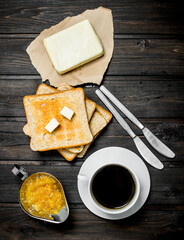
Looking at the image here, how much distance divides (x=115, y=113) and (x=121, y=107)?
45mm

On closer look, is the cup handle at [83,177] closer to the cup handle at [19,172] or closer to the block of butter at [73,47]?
the cup handle at [19,172]

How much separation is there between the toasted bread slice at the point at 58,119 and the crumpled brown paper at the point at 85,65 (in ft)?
0.34

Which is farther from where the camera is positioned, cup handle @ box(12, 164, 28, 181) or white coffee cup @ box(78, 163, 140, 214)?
cup handle @ box(12, 164, 28, 181)

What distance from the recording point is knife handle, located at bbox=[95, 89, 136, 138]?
1276 mm

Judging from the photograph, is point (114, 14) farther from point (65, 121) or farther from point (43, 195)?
point (43, 195)

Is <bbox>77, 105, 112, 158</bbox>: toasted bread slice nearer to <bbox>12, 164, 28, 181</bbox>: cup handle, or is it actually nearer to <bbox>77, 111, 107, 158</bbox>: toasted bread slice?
<bbox>77, 111, 107, 158</bbox>: toasted bread slice

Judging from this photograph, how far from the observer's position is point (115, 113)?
50.8 inches

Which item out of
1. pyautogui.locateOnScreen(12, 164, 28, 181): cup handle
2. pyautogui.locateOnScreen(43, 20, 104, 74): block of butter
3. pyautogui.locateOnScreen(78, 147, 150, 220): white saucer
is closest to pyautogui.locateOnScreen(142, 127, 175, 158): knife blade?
pyautogui.locateOnScreen(78, 147, 150, 220): white saucer

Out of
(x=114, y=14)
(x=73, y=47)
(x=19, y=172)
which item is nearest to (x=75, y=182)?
(x=19, y=172)

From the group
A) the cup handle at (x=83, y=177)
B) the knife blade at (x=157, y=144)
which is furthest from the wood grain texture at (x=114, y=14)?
the cup handle at (x=83, y=177)

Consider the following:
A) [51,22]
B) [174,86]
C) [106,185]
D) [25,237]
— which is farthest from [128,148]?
[51,22]

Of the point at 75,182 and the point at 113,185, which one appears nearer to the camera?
the point at 113,185

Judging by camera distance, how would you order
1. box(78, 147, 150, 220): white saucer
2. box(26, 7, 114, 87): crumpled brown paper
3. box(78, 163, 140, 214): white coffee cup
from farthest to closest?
1. box(26, 7, 114, 87): crumpled brown paper
2. box(78, 147, 150, 220): white saucer
3. box(78, 163, 140, 214): white coffee cup

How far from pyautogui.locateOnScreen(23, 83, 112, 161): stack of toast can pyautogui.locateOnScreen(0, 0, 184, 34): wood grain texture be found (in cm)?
41
